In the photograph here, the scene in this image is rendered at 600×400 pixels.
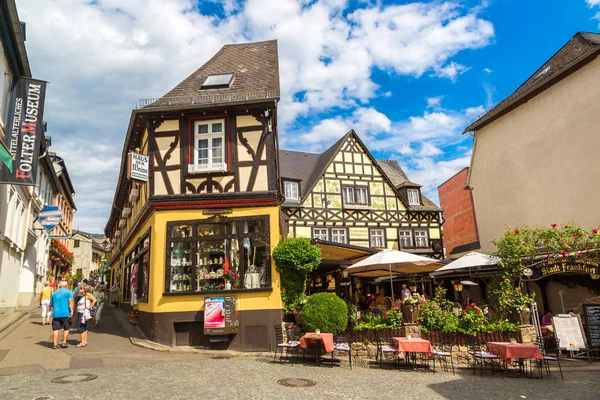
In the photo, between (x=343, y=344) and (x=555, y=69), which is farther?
(x=555, y=69)

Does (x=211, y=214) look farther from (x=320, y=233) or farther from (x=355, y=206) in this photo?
(x=355, y=206)

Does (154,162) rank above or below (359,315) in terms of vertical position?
above

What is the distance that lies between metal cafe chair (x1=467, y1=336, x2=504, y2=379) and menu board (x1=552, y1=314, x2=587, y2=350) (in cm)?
242

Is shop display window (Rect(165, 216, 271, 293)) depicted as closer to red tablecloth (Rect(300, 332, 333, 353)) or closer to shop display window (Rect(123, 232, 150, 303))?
shop display window (Rect(123, 232, 150, 303))

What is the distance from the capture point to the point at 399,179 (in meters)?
29.1

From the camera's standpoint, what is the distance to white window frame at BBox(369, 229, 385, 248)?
24.8m

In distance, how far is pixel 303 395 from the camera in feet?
22.4

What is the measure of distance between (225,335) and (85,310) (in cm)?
388

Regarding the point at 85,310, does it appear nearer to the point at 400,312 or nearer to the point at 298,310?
the point at 298,310

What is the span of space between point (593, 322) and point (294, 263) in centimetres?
836

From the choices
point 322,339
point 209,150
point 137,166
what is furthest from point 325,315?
point 137,166

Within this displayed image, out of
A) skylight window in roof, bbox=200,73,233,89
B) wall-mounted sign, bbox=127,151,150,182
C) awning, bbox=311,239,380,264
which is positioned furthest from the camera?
awning, bbox=311,239,380,264

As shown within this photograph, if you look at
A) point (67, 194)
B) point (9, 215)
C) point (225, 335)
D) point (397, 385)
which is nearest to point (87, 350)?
point (225, 335)

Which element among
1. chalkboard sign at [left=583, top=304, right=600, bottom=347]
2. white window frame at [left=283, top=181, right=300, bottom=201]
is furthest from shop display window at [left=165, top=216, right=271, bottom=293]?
white window frame at [left=283, top=181, right=300, bottom=201]
